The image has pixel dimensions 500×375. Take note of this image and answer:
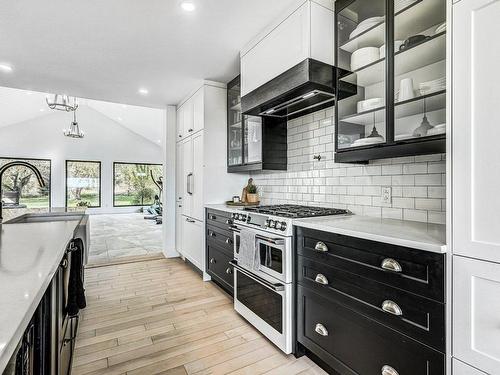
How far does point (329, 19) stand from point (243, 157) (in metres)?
1.63

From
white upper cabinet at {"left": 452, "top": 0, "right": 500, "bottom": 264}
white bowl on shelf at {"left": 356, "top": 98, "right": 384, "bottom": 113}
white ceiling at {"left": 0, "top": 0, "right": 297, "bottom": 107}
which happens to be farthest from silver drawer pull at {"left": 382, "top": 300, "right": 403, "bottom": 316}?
white ceiling at {"left": 0, "top": 0, "right": 297, "bottom": 107}

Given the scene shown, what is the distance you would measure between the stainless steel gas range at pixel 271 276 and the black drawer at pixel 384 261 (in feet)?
0.75

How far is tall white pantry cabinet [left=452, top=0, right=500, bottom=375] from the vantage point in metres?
1.03

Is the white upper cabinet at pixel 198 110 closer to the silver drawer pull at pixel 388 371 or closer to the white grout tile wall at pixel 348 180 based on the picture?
the white grout tile wall at pixel 348 180

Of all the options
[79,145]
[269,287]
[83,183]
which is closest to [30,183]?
[83,183]

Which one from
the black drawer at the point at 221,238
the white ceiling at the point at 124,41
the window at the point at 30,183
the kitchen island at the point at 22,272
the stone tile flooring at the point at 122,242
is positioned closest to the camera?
the kitchen island at the point at 22,272

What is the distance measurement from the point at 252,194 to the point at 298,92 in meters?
1.47

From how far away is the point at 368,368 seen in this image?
146 cm

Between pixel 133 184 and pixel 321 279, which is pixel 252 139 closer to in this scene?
pixel 321 279

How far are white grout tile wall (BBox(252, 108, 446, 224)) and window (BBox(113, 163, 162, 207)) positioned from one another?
385 inches

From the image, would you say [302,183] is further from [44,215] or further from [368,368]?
[44,215]

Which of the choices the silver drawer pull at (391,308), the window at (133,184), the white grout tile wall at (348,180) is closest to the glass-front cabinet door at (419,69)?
the white grout tile wall at (348,180)

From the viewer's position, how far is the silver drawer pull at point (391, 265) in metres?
1.30

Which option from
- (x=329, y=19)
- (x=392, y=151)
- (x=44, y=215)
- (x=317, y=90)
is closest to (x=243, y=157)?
(x=317, y=90)
